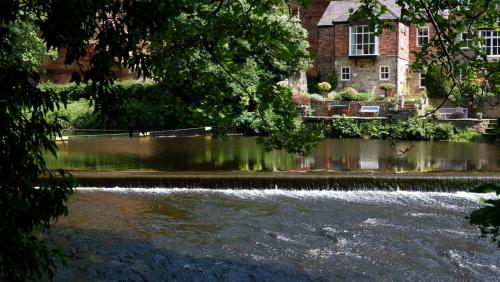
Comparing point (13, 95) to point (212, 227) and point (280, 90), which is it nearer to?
point (280, 90)

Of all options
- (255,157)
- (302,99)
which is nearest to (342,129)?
(302,99)

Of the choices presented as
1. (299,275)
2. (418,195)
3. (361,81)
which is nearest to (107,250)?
(299,275)

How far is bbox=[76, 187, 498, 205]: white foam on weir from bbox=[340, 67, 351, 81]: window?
84.0 ft

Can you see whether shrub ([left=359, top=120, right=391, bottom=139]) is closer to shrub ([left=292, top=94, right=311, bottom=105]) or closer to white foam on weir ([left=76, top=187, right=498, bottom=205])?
shrub ([left=292, top=94, right=311, bottom=105])

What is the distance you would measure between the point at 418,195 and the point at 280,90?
8.78 meters

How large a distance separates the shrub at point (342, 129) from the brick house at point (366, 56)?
10.9 meters

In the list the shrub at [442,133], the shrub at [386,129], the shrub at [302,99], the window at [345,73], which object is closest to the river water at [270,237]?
the shrub at [386,129]

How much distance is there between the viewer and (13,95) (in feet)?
11.4

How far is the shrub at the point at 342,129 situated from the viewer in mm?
26797

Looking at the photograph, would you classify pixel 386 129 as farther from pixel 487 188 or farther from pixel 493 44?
pixel 487 188

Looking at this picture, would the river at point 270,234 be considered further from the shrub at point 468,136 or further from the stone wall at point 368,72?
the stone wall at point 368,72

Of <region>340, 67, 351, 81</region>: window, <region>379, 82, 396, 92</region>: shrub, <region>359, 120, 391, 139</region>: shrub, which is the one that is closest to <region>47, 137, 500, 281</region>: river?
<region>359, 120, 391, 139</region>: shrub

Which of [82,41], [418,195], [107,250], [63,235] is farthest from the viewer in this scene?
[418,195]

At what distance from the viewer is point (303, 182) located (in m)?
13.2
